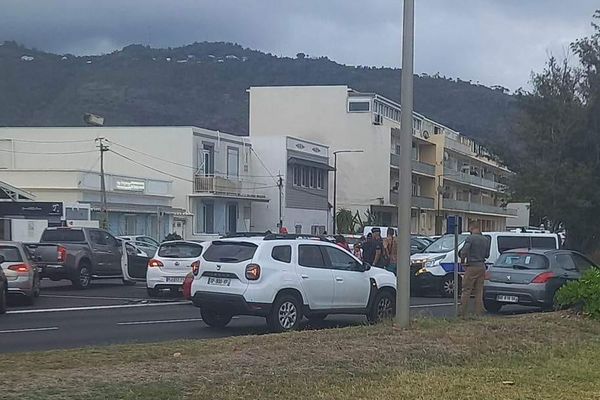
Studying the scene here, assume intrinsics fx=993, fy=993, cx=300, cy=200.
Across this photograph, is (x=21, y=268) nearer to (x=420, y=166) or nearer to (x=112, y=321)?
(x=112, y=321)

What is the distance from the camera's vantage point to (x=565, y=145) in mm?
40031

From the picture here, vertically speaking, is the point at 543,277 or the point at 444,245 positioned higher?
the point at 444,245

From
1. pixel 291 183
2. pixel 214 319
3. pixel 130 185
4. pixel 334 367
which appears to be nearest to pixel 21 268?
pixel 214 319

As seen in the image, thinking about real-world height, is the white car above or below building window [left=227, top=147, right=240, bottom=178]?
below

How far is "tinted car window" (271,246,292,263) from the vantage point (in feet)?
55.8

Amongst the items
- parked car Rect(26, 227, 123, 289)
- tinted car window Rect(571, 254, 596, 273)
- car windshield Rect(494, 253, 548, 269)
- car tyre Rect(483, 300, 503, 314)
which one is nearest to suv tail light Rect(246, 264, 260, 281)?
car tyre Rect(483, 300, 503, 314)

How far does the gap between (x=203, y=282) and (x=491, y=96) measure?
11375cm

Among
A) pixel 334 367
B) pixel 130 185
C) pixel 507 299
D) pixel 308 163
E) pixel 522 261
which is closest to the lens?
pixel 334 367

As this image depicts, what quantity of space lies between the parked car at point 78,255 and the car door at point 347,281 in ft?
41.2

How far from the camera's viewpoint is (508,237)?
28.1 metres

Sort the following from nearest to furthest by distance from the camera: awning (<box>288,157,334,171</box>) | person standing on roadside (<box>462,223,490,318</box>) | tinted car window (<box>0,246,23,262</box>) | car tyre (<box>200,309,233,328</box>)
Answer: car tyre (<box>200,309,233,328</box>) < person standing on roadside (<box>462,223,490,318</box>) < tinted car window (<box>0,246,23,262</box>) < awning (<box>288,157,334,171</box>)

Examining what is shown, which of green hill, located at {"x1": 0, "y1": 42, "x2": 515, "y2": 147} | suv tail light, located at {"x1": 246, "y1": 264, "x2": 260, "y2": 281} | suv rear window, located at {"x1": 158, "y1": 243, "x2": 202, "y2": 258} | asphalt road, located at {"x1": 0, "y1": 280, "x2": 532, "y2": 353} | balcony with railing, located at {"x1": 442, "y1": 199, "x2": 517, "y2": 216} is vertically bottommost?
asphalt road, located at {"x1": 0, "y1": 280, "x2": 532, "y2": 353}

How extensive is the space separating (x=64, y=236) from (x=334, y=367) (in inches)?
779

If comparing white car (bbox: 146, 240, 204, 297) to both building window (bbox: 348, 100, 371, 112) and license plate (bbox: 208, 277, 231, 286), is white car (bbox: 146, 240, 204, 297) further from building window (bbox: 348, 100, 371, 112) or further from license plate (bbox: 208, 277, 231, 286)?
building window (bbox: 348, 100, 371, 112)
